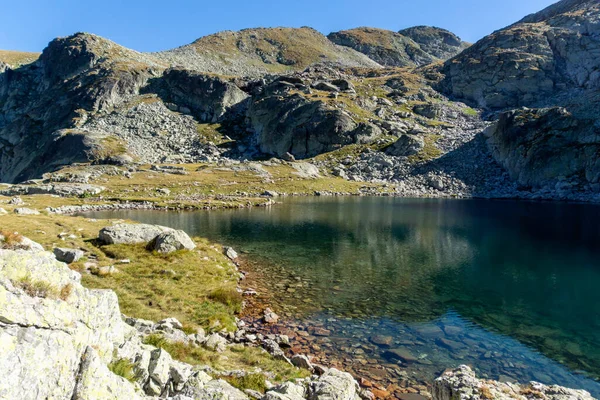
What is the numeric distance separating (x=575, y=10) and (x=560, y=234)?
741ft

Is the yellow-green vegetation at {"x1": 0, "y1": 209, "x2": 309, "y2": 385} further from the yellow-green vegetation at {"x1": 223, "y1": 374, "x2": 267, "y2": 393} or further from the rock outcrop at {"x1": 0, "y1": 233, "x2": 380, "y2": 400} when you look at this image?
the rock outcrop at {"x1": 0, "y1": 233, "x2": 380, "y2": 400}

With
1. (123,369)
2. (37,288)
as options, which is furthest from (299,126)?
(37,288)

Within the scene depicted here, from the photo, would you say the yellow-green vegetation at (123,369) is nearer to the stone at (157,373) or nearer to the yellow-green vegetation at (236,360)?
the stone at (157,373)

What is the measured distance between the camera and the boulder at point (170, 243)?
96.6ft

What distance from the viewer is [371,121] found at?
152000 millimetres

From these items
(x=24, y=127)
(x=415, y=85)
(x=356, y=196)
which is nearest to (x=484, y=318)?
(x=356, y=196)

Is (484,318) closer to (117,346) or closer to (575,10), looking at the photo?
(117,346)

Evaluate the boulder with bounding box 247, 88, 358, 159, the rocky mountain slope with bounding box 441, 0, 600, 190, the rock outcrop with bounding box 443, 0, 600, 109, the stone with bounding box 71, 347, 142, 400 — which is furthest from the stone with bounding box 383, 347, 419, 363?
the rock outcrop with bounding box 443, 0, 600, 109

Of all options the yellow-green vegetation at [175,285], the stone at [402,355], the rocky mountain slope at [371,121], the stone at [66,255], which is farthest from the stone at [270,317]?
the rocky mountain slope at [371,121]

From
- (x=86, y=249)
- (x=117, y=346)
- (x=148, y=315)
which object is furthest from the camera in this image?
(x=86, y=249)

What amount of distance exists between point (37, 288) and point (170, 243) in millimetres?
24156

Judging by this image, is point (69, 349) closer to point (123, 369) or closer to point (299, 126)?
point (123, 369)

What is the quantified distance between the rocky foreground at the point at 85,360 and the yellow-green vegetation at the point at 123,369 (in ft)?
0.07

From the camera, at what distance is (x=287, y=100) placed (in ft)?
536
